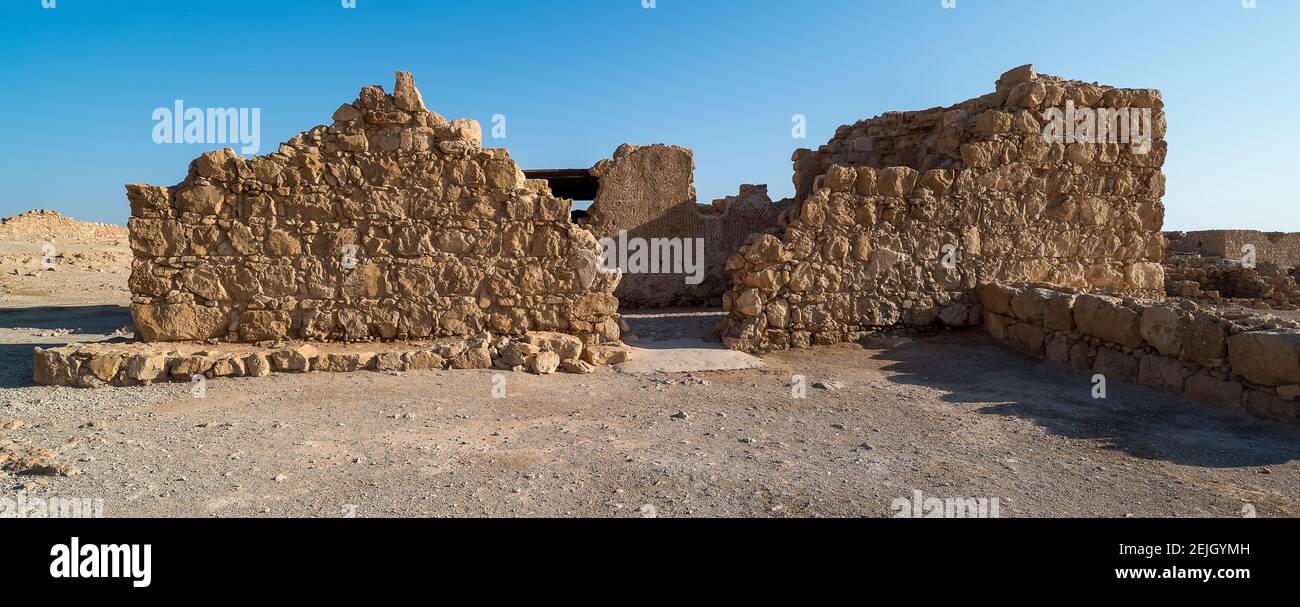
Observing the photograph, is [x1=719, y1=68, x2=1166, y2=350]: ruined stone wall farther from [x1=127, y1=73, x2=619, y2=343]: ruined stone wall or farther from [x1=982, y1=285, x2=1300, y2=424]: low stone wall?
[x1=127, y1=73, x2=619, y2=343]: ruined stone wall

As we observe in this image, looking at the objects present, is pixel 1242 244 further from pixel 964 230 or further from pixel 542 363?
pixel 542 363

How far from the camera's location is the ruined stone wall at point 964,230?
761cm

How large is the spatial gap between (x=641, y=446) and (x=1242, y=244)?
18.7 m

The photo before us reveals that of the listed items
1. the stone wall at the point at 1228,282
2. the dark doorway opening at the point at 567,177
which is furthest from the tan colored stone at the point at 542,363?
the stone wall at the point at 1228,282

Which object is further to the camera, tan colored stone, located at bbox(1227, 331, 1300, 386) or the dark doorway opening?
the dark doorway opening

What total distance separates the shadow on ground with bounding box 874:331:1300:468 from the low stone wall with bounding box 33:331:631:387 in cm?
295

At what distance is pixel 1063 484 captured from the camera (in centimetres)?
352

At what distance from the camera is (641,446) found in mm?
4180

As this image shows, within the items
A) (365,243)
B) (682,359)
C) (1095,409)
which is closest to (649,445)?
(682,359)

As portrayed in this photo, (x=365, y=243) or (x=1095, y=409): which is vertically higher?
(x=365, y=243)

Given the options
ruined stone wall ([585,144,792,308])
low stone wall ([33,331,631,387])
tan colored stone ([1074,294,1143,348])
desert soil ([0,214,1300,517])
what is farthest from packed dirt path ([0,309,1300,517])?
ruined stone wall ([585,144,792,308])

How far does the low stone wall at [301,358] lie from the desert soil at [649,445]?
0.58 ft

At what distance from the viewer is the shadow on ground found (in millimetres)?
4082

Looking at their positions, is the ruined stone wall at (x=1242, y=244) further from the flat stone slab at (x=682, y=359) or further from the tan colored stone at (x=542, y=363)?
the tan colored stone at (x=542, y=363)
